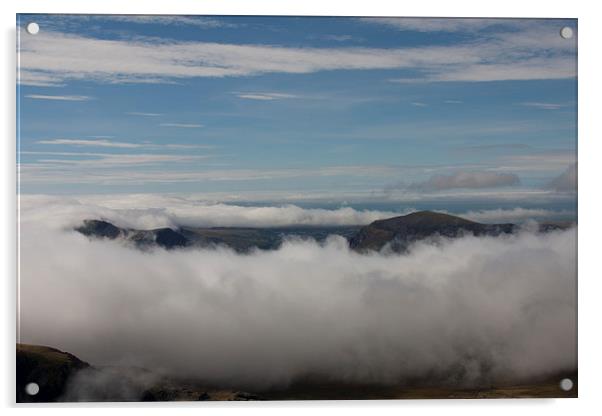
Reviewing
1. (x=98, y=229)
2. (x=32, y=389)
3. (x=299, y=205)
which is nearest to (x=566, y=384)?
(x=299, y=205)

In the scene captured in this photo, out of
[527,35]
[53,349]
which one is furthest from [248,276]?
[527,35]

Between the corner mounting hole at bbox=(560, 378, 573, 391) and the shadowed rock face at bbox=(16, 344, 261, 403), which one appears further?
the corner mounting hole at bbox=(560, 378, 573, 391)

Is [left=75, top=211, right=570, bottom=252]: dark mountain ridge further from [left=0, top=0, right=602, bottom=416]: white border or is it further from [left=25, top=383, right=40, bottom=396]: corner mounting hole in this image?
[left=25, top=383, right=40, bottom=396]: corner mounting hole

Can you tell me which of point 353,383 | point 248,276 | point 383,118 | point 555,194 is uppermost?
point 383,118

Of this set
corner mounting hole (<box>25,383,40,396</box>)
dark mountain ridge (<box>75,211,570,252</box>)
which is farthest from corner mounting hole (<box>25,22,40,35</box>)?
corner mounting hole (<box>25,383,40,396</box>)

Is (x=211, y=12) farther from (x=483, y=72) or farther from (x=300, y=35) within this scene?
(x=483, y=72)

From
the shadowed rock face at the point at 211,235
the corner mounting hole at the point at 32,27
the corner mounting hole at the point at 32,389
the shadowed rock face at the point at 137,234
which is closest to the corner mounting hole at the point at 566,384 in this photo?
the shadowed rock face at the point at 211,235

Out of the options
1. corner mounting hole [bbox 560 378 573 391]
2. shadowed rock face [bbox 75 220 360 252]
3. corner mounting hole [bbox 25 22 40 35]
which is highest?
corner mounting hole [bbox 25 22 40 35]
